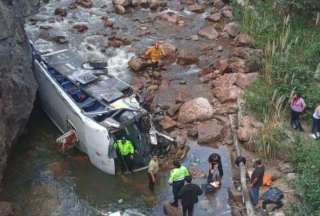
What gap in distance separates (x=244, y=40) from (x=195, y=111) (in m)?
5.41

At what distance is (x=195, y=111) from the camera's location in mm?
18359

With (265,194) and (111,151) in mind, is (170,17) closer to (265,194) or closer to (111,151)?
(111,151)

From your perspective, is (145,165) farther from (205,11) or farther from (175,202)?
(205,11)

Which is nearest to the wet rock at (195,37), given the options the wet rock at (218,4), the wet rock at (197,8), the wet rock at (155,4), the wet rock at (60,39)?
the wet rock at (197,8)

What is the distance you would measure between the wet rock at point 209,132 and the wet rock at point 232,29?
21.7ft

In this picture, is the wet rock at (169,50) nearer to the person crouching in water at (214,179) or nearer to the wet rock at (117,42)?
the wet rock at (117,42)

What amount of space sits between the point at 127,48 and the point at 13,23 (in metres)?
6.63

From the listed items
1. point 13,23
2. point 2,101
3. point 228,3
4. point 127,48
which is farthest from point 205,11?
point 2,101

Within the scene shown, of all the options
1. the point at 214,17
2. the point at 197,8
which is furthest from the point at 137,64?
the point at 197,8

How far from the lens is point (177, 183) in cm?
1431

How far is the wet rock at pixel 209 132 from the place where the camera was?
17.3 m

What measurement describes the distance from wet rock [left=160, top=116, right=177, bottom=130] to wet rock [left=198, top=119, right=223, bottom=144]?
832mm

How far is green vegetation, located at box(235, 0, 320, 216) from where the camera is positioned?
48.3ft

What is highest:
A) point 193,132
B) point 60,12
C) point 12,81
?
point 12,81
